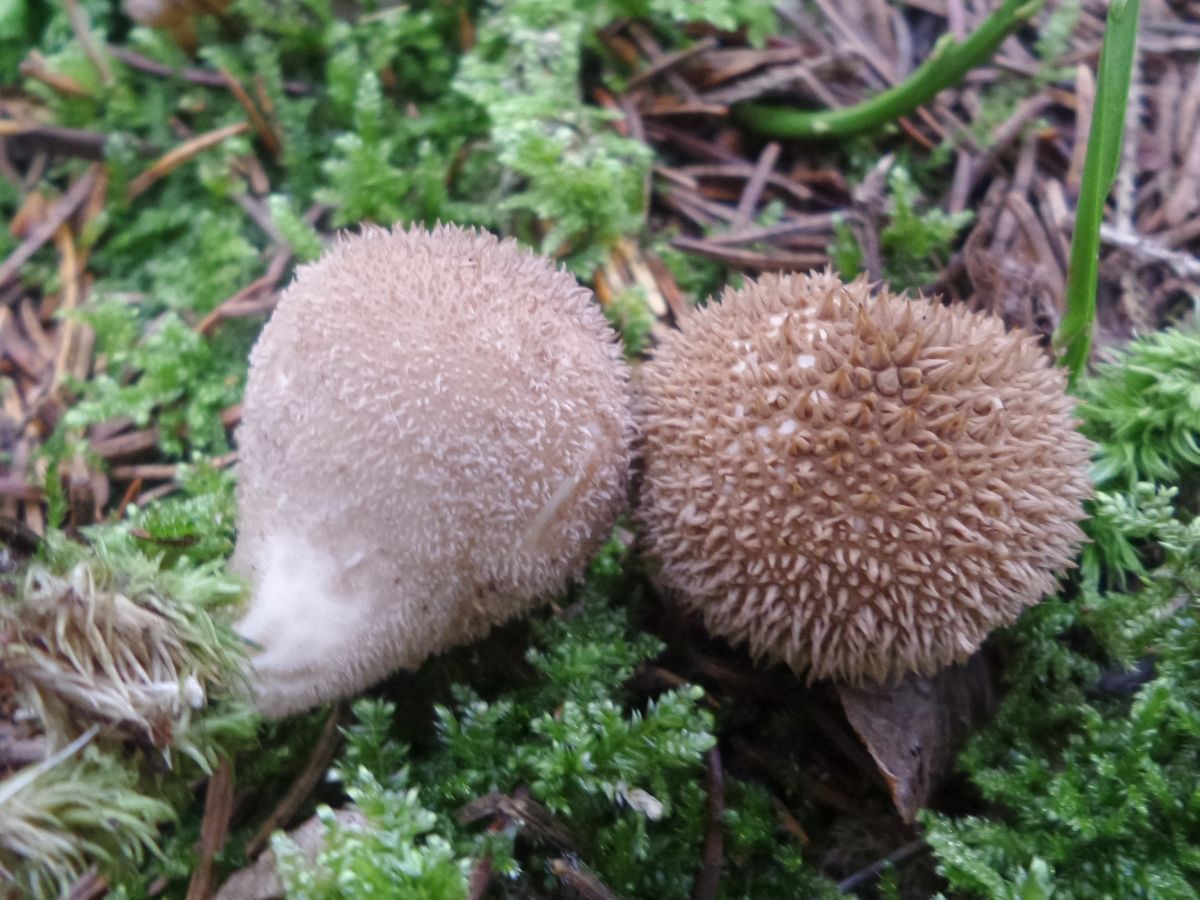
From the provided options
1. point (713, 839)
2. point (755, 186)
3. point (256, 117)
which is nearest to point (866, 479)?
point (713, 839)

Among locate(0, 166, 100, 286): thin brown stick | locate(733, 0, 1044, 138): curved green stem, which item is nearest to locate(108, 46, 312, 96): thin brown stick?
locate(0, 166, 100, 286): thin brown stick

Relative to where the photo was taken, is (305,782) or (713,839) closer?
(713,839)

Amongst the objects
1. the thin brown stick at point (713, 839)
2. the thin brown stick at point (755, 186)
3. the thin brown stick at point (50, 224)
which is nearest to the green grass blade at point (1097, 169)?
the thin brown stick at point (755, 186)

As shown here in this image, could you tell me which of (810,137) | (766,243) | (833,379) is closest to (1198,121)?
(810,137)

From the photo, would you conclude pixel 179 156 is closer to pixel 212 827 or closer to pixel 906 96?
pixel 212 827

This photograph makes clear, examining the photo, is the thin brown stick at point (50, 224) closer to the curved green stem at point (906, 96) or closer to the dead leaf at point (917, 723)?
the curved green stem at point (906, 96)

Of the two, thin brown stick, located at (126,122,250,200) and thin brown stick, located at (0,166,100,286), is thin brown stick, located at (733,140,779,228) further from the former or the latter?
thin brown stick, located at (0,166,100,286)
